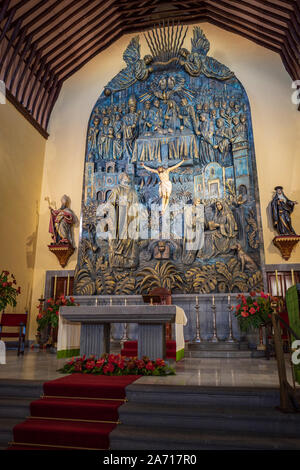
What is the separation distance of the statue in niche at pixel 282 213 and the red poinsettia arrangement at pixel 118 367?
5553 mm

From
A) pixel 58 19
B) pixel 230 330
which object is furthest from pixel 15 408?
pixel 58 19

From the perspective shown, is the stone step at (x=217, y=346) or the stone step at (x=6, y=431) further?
the stone step at (x=217, y=346)

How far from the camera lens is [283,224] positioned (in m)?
9.06

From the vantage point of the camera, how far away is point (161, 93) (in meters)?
11.1

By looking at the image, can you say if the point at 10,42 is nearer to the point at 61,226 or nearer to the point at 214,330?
the point at 61,226

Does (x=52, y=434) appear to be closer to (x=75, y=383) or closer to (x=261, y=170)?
(x=75, y=383)

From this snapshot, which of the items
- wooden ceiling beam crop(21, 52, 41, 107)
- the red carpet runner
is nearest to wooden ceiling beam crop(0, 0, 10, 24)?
wooden ceiling beam crop(21, 52, 41, 107)

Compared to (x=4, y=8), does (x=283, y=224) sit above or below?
below

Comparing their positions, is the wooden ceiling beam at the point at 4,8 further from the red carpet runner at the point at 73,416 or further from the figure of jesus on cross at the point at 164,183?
the red carpet runner at the point at 73,416

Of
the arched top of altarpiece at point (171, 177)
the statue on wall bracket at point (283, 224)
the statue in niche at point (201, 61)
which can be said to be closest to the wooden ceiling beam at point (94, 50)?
the arched top of altarpiece at point (171, 177)

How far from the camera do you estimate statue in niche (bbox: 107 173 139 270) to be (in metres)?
9.79

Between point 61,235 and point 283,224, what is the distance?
19.7 feet

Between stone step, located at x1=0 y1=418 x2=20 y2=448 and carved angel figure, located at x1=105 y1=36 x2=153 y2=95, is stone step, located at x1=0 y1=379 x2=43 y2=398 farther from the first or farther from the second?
carved angel figure, located at x1=105 y1=36 x2=153 y2=95

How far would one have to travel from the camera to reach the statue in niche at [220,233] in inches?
371
